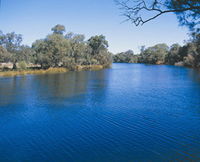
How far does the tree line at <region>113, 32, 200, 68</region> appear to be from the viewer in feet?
216

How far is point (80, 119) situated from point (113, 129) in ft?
8.04

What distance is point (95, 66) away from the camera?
211 feet

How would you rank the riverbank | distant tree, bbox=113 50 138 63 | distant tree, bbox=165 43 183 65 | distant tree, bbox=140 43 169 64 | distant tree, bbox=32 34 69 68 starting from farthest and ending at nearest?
distant tree, bbox=113 50 138 63 → distant tree, bbox=140 43 169 64 → distant tree, bbox=165 43 183 65 → distant tree, bbox=32 34 69 68 → the riverbank

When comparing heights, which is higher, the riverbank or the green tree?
the green tree

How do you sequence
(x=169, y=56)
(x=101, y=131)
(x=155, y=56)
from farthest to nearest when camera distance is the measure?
(x=155, y=56) → (x=169, y=56) → (x=101, y=131)

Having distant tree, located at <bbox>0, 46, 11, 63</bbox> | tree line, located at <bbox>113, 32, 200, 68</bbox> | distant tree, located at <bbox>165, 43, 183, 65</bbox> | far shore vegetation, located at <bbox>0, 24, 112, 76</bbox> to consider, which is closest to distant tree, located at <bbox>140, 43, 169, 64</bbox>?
tree line, located at <bbox>113, 32, 200, 68</bbox>

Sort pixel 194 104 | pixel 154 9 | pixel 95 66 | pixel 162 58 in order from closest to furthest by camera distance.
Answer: pixel 154 9 < pixel 194 104 < pixel 95 66 < pixel 162 58

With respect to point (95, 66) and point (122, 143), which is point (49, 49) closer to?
point (95, 66)

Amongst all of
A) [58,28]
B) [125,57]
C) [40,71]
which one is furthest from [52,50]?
[125,57]

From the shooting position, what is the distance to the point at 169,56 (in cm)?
9969

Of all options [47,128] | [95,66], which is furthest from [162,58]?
[47,128]

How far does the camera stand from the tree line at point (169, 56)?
65688 mm

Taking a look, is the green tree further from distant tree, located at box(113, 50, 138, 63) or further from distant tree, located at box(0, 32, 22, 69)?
distant tree, located at box(113, 50, 138, 63)

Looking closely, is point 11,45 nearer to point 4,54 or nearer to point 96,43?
point 4,54
